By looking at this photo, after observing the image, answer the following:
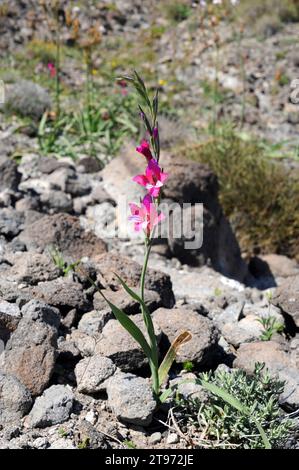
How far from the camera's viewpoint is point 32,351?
8.23ft

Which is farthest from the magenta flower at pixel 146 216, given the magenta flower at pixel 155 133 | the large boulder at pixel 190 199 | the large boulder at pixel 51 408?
the large boulder at pixel 190 199

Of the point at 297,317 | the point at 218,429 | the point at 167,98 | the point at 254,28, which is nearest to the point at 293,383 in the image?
the point at 218,429

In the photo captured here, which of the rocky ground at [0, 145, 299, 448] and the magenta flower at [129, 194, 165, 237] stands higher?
the magenta flower at [129, 194, 165, 237]

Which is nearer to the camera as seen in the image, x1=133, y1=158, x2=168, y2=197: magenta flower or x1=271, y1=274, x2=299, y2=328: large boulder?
x1=133, y1=158, x2=168, y2=197: magenta flower

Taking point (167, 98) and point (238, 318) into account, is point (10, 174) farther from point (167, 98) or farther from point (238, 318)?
point (167, 98)

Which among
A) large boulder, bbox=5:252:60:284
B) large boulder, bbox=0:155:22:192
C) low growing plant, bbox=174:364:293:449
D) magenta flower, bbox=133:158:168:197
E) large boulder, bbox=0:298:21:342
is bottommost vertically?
low growing plant, bbox=174:364:293:449

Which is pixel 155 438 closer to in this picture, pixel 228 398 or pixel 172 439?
pixel 172 439

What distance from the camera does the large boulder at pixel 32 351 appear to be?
8.09 feet

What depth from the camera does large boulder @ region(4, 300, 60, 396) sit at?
8.09 feet

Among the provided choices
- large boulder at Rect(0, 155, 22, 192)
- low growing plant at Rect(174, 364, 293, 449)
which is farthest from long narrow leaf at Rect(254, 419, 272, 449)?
large boulder at Rect(0, 155, 22, 192)

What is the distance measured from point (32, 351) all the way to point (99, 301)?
561 mm

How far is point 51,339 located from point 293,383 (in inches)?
39.9

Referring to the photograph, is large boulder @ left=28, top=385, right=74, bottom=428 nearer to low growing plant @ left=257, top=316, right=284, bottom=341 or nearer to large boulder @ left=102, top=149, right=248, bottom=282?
low growing plant @ left=257, top=316, right=284, bottom=341

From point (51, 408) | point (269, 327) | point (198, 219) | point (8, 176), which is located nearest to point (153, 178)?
point (51, 408)
